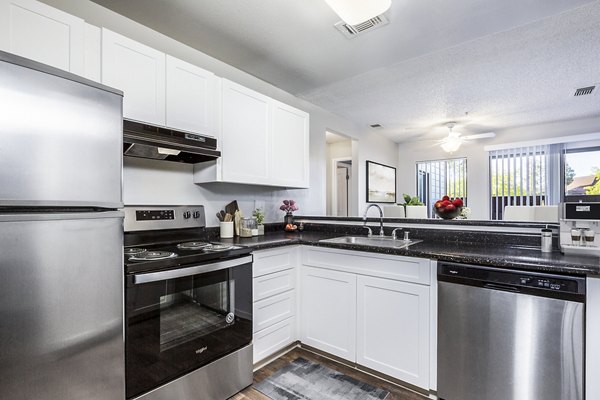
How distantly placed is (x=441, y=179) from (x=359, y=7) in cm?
534

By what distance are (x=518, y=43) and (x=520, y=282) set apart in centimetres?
218

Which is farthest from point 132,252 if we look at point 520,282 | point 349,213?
point 349,213

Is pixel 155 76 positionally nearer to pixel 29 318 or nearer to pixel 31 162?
pixel 31 162

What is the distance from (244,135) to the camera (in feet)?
7.70

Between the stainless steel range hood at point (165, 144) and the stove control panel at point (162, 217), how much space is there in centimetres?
37

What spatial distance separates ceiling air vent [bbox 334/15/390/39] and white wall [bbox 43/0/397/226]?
3.67ft

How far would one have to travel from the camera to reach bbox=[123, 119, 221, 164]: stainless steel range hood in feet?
5.34

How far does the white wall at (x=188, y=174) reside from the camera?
6.37 feet

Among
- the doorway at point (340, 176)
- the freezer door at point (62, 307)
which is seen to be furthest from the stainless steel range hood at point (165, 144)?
the doorway at point (340, 176)

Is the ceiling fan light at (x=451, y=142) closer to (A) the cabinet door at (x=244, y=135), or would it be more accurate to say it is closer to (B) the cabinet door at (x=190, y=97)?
(A) the cabinet door at (x=244, y=135)

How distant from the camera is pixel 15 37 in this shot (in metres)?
1.27

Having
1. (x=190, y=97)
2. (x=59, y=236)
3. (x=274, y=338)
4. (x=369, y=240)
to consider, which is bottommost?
(x=274, y=338)

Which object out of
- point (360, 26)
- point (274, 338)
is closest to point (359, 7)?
point (360, 26)

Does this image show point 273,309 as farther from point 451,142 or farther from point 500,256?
point 451,142
